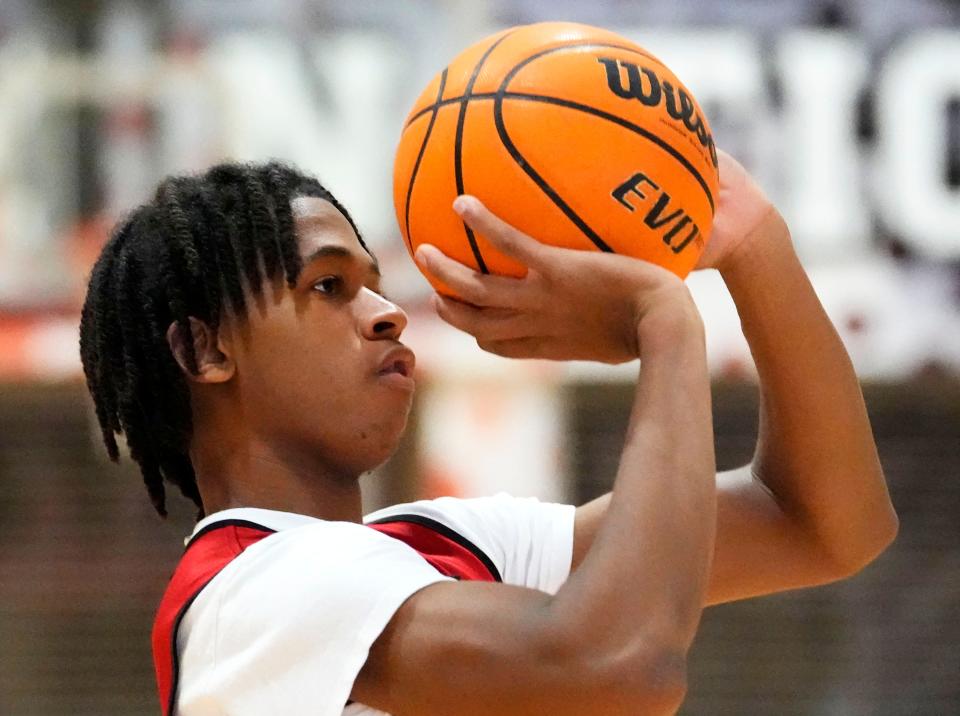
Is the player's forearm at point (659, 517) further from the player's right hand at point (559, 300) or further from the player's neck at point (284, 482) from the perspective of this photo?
the player's neck at point (284, 482)

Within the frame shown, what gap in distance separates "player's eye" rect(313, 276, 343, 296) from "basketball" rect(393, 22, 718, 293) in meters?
0.14

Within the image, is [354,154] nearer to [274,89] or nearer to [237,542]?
[274,89]

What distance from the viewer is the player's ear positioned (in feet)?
6.84

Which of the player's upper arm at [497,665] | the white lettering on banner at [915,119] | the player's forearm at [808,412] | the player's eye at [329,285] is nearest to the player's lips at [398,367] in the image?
the player's eye at [329,285]

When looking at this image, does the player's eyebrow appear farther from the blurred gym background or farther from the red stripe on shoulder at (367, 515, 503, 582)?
the blurred gym background

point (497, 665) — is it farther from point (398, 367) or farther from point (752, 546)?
point (752, 546)

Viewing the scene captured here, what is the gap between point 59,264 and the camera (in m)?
6.20

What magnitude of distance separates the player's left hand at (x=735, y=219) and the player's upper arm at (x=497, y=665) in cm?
79

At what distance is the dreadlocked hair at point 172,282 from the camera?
209 centimetres

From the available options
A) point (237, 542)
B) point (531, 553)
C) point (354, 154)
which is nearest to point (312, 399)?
point (237, 542)

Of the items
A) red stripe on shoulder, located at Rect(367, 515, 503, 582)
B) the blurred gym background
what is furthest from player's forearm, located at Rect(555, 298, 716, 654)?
the blurred gym background

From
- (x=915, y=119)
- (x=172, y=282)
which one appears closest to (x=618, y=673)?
(x=172, y=282)

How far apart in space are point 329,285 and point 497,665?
703 millimetres

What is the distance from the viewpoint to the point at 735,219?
90.6 inches
